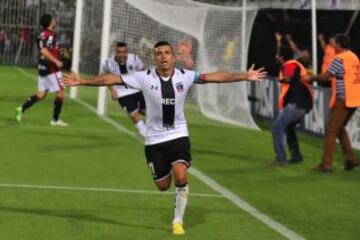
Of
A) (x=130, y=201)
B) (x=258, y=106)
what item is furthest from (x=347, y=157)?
(x=258, y=106)

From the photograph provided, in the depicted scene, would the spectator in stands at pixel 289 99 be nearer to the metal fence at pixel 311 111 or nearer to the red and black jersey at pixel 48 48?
the metal fence at pixel 311 111

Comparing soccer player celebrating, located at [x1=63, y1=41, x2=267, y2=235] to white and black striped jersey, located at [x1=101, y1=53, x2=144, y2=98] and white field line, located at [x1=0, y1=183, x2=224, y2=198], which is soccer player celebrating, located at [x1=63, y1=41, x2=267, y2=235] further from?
white and black striped jersey, located at [x1=101, y1=53, x2=144, y2=98]

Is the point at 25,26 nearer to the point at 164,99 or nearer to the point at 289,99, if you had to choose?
the point at 289,99

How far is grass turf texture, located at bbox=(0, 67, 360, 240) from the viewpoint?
9070 millimetres

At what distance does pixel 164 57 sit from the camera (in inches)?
347

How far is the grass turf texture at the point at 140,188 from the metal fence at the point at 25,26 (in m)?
22.3

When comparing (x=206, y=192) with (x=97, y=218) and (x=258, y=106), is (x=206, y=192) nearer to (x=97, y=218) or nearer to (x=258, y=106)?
(x=97, y=218)

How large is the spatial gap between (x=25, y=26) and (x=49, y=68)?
2353 cm

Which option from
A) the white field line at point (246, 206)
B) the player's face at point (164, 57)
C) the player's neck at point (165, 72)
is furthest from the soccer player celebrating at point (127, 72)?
the player's face at point (164, 57)

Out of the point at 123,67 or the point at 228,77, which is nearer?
the point at 228,77

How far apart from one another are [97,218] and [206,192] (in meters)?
2.45

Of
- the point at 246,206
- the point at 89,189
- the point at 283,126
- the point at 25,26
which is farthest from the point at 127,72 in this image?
the point at 25,26

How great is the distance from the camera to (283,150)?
47.9 feet

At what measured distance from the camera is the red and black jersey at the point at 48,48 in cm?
1831
